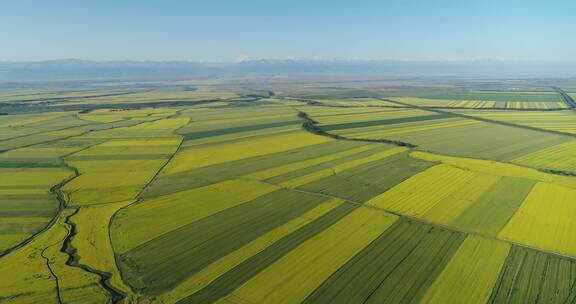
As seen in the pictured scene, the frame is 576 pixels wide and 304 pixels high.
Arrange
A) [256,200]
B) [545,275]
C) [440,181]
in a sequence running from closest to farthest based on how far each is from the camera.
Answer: [545,275], [256,200], [440,181]

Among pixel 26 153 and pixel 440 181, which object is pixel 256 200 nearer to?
pixel 440 181

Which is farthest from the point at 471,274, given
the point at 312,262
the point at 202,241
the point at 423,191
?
the point at 202,241

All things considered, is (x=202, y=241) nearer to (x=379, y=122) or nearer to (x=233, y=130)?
(x=233, y=130)

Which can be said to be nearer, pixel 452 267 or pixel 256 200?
pixel 452 267

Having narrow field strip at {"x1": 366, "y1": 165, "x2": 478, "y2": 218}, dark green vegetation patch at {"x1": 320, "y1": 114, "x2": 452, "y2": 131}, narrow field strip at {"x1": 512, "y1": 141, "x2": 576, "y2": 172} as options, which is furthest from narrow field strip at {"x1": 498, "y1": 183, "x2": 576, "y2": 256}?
dark green vegetation patch at {"x1": 320, "y1": 114, "x2": 452, "y2": 131}

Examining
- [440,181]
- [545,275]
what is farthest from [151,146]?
[545,275]

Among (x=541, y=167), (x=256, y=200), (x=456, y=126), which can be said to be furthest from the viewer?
(x=456, y=126)
